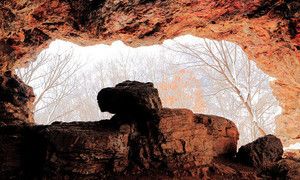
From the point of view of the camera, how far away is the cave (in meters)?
6.51

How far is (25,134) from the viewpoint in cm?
580

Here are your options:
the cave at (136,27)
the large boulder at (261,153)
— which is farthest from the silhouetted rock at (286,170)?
the cave at (136,27)

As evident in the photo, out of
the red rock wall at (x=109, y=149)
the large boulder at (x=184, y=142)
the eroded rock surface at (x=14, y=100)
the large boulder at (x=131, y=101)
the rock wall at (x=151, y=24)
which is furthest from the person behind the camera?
the eroded rock surface at (x=14, y=100)

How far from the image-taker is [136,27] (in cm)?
726

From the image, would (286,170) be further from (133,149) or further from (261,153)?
(133,149)

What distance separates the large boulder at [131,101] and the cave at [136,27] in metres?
1.79

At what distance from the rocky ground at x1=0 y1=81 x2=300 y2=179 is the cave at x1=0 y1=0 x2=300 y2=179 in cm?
185

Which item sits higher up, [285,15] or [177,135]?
[285,15]

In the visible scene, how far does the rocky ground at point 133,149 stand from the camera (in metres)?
5.01

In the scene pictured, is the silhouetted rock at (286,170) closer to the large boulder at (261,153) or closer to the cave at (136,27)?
the large boulder at (261,153)

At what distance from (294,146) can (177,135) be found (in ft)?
21.7

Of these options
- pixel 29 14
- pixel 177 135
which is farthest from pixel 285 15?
pixel 29 14

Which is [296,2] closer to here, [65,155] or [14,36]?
[65,155]

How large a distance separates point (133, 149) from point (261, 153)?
3.10 m
